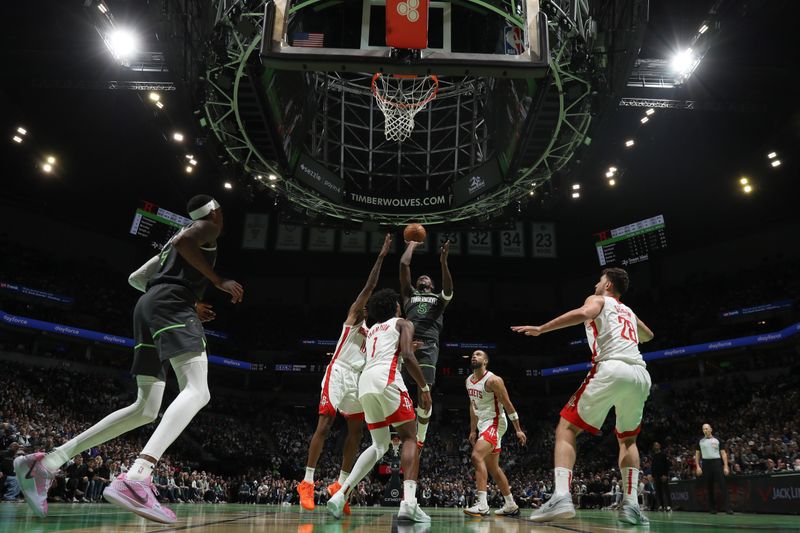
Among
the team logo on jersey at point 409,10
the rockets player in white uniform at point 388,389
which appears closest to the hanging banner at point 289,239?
the team logo on jersey at point 409,10

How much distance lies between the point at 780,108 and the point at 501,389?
1942 cm

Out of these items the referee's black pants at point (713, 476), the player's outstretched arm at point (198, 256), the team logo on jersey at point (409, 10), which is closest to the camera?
the player's outstretched arm at point (198, 256)

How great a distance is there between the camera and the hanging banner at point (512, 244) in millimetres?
28141

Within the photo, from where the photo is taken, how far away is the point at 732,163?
26000mm

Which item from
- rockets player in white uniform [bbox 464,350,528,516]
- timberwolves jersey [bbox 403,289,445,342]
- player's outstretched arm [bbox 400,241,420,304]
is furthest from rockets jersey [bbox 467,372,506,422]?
player's outstretched arm [bbox 400,241,420,304]

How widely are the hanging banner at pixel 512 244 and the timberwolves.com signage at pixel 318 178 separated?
13095mm

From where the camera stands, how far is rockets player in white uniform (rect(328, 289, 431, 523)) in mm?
4773

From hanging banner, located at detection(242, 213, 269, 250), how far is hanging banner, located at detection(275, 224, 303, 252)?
31.0 inches

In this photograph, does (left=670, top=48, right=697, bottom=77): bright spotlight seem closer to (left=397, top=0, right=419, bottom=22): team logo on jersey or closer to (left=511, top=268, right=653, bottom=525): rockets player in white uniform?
(left=397, top=0, right=419, bottom=22): team logo on jersey

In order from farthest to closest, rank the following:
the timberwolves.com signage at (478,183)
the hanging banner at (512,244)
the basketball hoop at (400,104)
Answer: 1. the hanging banner at (512,244)
2. the timberwolves.com signage at (478,183)
3. the basketball hoop at (400,104)

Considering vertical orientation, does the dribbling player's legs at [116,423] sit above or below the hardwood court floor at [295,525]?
above

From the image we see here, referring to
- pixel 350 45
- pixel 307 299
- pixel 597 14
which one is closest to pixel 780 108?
pixel 597 14

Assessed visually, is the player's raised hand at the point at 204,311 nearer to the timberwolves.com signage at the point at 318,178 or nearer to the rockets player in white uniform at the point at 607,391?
the rockets player in white uniform at the point at 607,391

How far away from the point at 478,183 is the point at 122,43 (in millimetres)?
10052
